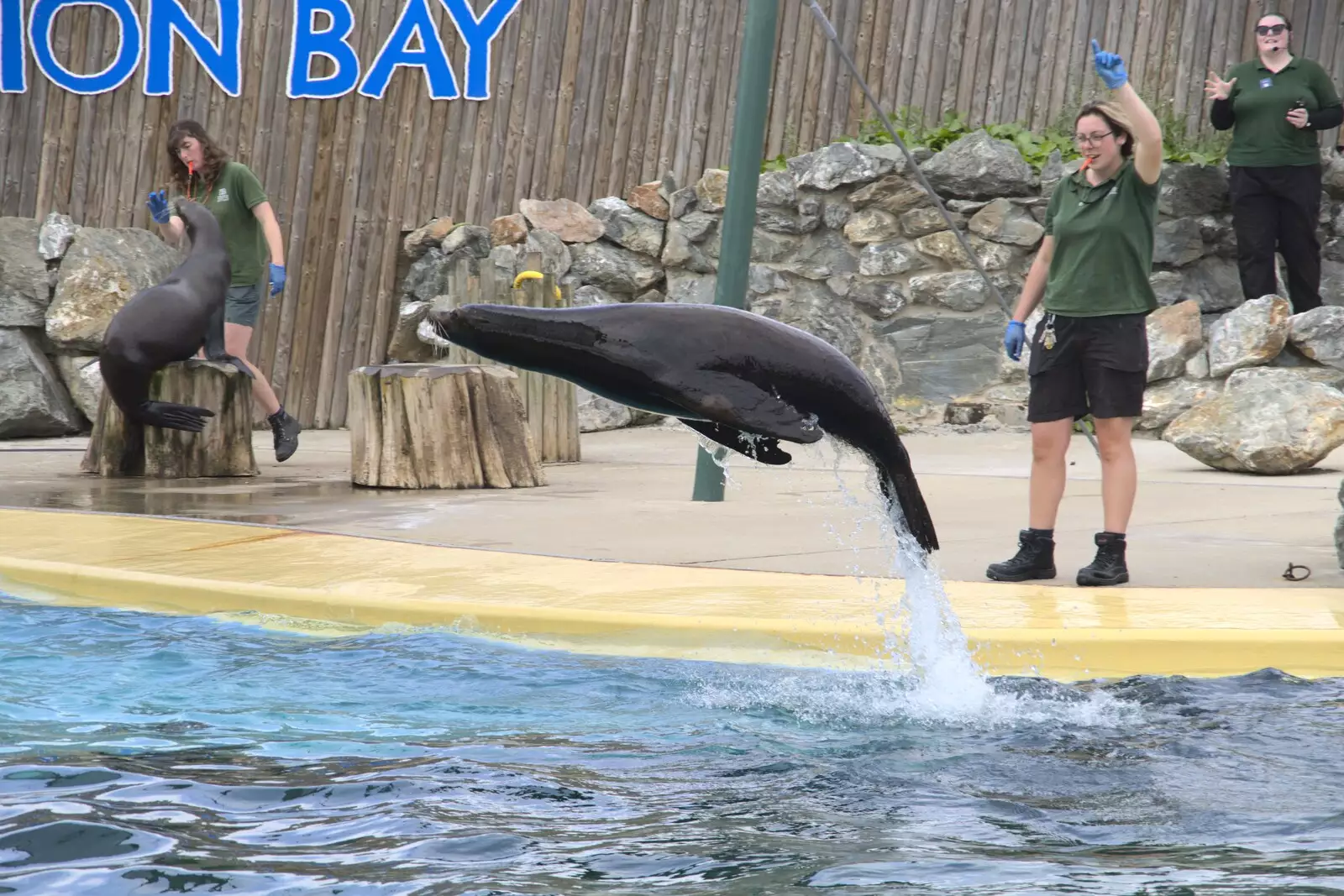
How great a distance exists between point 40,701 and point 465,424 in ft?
13.6

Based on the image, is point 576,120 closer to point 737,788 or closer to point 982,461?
point 982,461

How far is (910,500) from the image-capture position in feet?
14.2

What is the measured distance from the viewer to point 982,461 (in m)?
9.59

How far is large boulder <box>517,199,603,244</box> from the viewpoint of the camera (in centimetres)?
1237

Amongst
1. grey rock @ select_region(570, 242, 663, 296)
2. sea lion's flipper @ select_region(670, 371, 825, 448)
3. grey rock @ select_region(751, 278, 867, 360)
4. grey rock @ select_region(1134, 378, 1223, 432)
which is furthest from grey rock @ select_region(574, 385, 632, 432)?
sea lion's flipper @ select_region(670, 371, 825, 448)

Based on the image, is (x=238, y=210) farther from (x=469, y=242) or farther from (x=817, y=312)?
(x=817, y=312)

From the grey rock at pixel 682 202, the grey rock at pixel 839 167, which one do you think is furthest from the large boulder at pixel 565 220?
the grey rock at pixel 839 167

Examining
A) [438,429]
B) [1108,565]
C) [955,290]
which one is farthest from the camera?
[955,290]

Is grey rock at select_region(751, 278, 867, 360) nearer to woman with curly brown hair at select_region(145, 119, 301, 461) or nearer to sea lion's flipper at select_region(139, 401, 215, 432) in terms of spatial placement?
woman with curly brown hair at select_region(145, 119, 301, 461)

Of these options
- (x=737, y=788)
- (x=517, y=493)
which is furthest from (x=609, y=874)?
(x=517, y=493)

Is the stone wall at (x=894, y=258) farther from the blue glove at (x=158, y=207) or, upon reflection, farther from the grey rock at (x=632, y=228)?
the blue glove at (x=158, y=207)

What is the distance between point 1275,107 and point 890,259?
9.56 ft

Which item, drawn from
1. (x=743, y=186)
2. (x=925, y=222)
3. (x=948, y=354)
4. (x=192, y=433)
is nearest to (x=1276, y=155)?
(x=925, y=222)

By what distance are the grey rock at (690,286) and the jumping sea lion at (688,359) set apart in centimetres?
813
